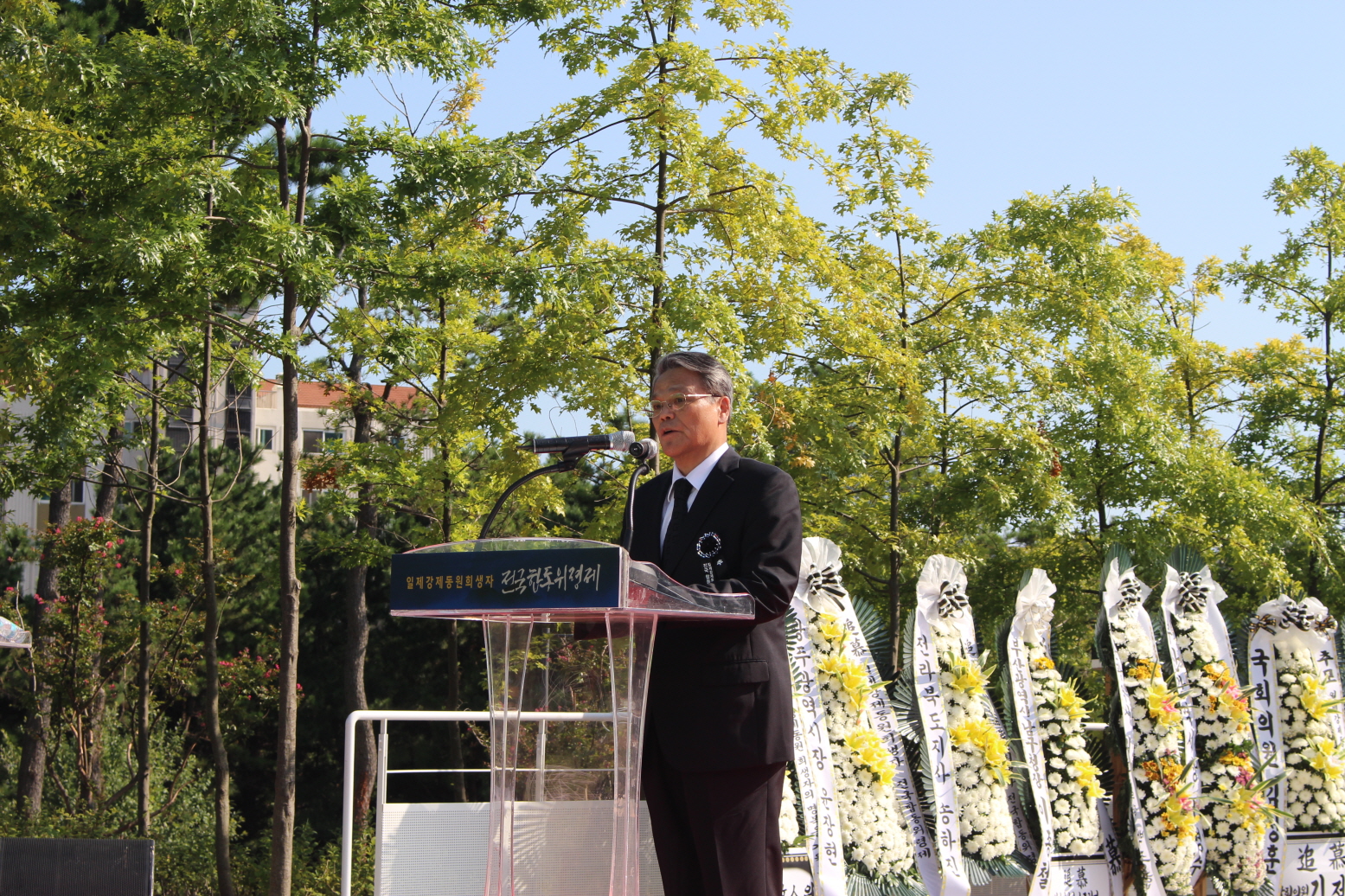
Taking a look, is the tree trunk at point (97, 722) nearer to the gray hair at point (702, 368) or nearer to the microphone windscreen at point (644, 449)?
the gray hair at point (702, 368)

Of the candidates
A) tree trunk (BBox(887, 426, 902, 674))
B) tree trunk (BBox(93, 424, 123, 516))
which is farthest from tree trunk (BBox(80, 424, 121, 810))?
tree trunk (BBox(887, 426, 902, 674))

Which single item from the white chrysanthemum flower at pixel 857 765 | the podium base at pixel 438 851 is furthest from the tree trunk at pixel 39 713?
the white chrysanthemum flower at pixel 857 765

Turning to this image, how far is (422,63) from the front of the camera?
322 inches

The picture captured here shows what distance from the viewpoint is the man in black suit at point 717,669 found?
283 cm

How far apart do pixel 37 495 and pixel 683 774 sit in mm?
10594

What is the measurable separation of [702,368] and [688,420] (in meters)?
0.14

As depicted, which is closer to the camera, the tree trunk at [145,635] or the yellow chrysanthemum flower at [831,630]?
the yellow chrysanthemum flower at [831,630]

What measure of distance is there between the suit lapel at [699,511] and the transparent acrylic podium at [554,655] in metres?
0.32

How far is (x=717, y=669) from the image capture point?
288cm

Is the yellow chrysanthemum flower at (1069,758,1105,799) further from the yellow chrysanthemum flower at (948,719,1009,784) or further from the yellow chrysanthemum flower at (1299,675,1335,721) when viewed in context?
the yellow chrysanthemum flower at (1299,675,1335,721)

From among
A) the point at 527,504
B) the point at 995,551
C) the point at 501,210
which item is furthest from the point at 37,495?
the point at 995,551

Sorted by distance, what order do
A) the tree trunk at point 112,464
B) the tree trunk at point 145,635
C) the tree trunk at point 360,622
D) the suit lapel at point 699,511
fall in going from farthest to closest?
the tree trunk at point 360,622, the tree trunk at point 112,464, the tree trunk at point 145,635, the suit lapel at point 699,511

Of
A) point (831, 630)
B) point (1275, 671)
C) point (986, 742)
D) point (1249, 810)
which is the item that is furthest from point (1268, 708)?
point (831, 630)

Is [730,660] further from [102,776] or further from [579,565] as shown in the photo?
[102,776]
